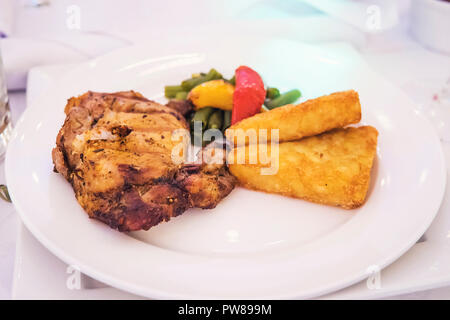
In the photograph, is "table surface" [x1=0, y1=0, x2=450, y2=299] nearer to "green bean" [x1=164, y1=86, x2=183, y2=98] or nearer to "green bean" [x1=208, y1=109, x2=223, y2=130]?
"green bean" [x1=164, y1=86, x2=183, y2=98]

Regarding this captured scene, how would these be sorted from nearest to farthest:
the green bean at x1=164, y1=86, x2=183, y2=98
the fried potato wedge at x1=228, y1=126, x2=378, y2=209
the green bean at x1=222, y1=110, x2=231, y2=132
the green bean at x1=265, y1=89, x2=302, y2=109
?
1. the fried potato wedge at x1=228, y1=126, x2=378, y2=209
2. the green bean at x1=222, y1=110, x2=231, y2=132
3. the green bean at x1=265, y1=89, x2=302, y2=109
4. the green bean at x1=164, y1=86, x2=183, y2=98

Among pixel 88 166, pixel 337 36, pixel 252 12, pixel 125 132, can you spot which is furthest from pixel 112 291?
pixel 252 12

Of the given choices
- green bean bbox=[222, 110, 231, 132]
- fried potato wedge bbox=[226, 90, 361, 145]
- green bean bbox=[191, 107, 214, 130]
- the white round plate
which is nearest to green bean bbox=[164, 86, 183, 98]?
green bean bbox=[191, 107, 214, 130]

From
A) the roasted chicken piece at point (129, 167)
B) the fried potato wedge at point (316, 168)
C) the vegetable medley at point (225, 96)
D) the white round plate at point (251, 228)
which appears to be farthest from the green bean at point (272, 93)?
the roasted chicken piece at point (129, 167)

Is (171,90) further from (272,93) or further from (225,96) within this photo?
(272,93)

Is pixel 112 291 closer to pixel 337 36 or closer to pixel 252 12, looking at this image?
pixel 337 36

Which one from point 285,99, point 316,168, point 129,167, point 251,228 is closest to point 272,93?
point 285,99

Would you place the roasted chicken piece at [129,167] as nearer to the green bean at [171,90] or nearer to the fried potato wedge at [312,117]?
the fried potato wedge at [312,117]
